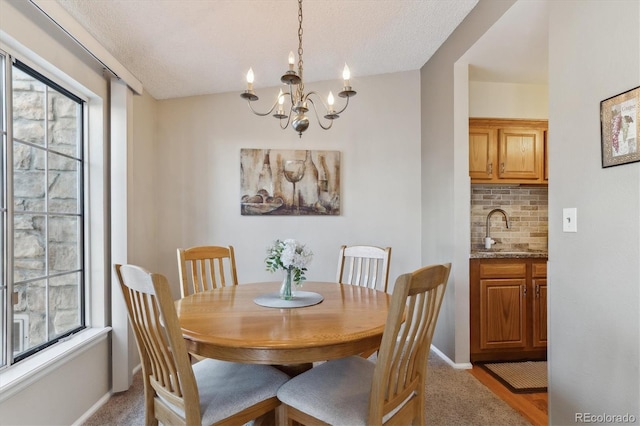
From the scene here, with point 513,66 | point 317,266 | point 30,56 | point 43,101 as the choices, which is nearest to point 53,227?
point 43,101

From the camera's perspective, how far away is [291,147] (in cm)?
334

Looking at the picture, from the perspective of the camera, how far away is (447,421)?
6.51 feet

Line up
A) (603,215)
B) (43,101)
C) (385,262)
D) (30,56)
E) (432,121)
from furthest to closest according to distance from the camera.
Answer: (432,121), (385,262), (43,101), (30,56), (603,215)

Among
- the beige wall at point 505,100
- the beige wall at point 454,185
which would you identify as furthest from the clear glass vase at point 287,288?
the beige wall at point 505,100

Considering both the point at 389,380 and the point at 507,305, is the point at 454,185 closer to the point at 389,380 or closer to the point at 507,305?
the point at 507,305

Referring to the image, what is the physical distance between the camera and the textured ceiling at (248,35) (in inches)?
79.0

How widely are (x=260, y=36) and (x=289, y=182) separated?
4.37 feet

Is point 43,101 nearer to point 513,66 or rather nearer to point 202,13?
point 202,13

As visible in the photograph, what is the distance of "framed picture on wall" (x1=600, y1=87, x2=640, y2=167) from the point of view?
4.19ft

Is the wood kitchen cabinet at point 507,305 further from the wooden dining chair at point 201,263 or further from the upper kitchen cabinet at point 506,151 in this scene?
the wooden dining chair at point 201,263

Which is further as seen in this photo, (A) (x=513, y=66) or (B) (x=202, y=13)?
→ (A) (x=513, y=66)

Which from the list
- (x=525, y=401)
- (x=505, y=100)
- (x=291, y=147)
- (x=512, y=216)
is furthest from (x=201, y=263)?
(x=505, y=100)

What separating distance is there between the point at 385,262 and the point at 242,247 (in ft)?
5.13

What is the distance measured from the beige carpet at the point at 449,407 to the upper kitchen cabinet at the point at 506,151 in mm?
1758
